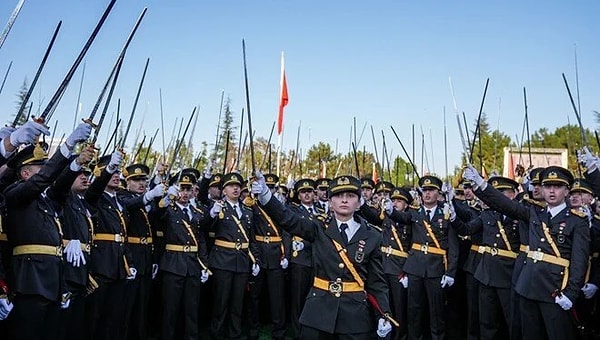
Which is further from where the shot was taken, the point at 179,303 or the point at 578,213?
the point at 179,303

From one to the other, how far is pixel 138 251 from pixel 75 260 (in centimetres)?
181

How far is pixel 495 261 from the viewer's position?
7.05m

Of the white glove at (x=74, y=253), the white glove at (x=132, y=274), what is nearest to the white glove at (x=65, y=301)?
the white glove at (x=74, y=253)

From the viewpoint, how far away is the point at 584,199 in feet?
23.7

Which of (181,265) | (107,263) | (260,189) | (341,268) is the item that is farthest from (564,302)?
(107,263)

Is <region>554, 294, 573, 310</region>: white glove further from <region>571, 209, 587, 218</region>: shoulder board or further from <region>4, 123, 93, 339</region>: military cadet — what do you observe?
<region>4, 123, 93, 339</region>: military cadet

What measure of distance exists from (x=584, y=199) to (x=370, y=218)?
10.2ft

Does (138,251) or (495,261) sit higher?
(495,261)

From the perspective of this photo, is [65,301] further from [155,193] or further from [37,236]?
[155,193]

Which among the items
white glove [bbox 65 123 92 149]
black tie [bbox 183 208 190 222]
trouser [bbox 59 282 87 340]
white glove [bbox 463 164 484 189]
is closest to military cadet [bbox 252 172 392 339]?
white glove [bbox 65 123 92 149]

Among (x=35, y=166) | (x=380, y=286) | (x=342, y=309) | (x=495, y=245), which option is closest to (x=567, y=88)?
(x=495, y=245)

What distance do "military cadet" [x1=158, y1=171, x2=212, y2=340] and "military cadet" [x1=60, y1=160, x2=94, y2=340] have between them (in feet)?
4.57

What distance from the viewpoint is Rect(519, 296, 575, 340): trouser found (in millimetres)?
5375

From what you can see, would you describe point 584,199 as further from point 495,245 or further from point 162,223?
point 162,223
